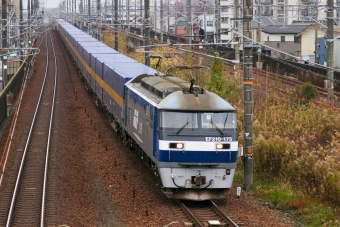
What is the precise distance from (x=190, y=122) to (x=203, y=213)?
1.93m

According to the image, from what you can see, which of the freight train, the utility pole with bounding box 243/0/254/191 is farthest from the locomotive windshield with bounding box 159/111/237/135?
the utility pole with bounding box 243/0/254/191

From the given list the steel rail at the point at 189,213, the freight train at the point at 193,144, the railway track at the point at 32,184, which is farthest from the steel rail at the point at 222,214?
the railway track at the point at 32,184

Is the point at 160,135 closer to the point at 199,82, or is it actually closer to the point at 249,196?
the point at 249,196

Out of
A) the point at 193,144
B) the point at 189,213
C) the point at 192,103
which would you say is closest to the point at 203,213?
the point at 189,213

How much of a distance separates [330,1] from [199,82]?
795 cm

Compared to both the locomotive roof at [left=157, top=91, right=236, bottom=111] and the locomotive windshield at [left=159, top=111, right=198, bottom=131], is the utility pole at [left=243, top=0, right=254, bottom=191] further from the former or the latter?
the locomotive windshield at [left=159, top=111, right=198, bottom=131]

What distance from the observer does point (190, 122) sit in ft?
45.1

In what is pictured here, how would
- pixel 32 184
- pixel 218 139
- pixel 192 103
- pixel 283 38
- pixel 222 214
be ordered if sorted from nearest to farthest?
1. pixel 222 214
2. pixel 218 139
3. pixel 192 103
4. pixel 32 184
5. pixel 283 38

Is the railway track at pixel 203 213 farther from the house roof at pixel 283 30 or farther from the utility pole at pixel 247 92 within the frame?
the house roof at pixel 283 30

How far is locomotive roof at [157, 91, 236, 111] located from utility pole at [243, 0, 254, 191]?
4.83ft

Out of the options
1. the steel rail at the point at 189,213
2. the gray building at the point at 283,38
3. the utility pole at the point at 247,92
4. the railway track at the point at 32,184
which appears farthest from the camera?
the gray building at the point at 283,38

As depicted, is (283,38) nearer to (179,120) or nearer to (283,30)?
(283,30)

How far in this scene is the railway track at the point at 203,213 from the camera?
1241 centimetres

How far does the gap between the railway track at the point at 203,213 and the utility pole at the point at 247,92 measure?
1701 millimetres
